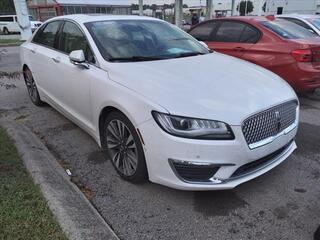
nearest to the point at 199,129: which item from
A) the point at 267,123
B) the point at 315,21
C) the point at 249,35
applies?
the point at 267,123

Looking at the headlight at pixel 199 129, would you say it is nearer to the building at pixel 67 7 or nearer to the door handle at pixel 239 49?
the door handle at pixel 239 49

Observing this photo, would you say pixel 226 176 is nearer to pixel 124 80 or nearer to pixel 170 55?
pixel 124 80

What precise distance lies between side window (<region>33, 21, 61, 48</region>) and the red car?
11.0 ft

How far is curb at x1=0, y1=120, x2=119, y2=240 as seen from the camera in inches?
101

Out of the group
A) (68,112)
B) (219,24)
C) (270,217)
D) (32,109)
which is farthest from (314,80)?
(32,109)

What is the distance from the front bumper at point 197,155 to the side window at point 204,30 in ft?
15.8

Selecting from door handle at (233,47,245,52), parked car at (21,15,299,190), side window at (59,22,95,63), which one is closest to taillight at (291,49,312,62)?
door handle at (233,47,245,52)

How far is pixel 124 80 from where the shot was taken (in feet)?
10.9

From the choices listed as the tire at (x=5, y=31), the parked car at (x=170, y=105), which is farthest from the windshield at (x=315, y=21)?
the tire at (x=5, y=31)

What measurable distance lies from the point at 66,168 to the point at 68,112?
95 cm

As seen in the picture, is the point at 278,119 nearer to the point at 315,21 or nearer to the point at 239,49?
the point at 239,49

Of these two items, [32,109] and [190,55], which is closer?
[190,55]

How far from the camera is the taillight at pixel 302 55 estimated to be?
232 inches

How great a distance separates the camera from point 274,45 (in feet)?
20.3
